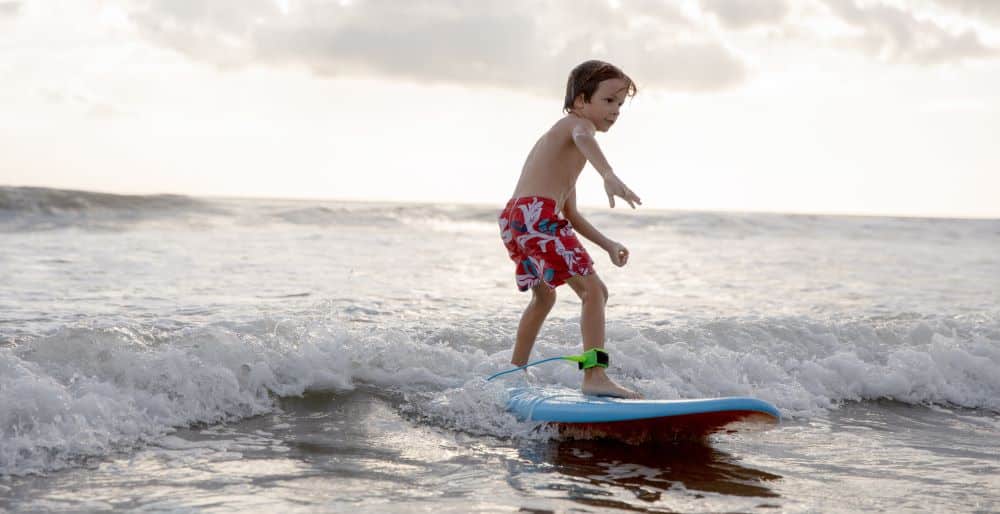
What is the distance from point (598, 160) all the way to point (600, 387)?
1085 mm

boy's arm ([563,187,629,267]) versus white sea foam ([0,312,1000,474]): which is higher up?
boy's arm ([563,187,629,267])

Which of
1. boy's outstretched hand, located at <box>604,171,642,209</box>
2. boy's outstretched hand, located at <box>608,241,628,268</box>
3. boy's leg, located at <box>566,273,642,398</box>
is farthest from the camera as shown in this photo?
boy's leg, located at <box>566,273,642,398</box>

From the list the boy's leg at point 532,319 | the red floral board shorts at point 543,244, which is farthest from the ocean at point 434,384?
the red floral board shorts at point 543,244

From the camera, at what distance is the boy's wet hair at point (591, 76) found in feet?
14.5

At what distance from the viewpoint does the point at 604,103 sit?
442 cm

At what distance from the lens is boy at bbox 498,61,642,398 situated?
4.36m

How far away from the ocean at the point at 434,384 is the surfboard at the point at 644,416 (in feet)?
0.25

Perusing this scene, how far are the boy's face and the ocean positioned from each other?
144 cm

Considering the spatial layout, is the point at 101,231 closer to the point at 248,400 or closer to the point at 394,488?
the point at 248,400

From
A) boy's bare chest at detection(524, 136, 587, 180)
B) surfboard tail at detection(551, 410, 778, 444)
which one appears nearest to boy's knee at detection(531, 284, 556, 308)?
boy's bare chest at detection(524, 136, 587, 180)

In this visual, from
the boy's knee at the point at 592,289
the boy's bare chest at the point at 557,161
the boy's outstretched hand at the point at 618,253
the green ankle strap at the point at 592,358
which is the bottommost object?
the green ankle strap at the point at 592,358

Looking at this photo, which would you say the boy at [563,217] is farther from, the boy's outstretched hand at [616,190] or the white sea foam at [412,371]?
the white sea foam at [412,371]

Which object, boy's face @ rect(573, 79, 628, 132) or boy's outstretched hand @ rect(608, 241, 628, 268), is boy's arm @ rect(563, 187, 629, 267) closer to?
boy's outstretched hand @ rect(608, 241, 628, 268)

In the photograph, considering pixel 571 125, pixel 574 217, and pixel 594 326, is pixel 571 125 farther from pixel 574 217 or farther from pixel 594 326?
pixel 594 326
